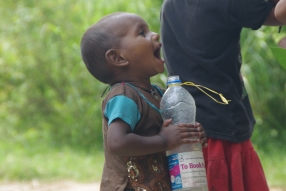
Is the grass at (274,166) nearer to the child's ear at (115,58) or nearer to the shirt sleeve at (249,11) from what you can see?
the shirt sleeve at (249,11)

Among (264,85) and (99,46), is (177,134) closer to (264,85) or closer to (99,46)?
(99,46)

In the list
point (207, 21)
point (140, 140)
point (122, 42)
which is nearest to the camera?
point (140, 140)

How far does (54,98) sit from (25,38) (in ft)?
2.38

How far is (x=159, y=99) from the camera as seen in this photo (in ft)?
7.19

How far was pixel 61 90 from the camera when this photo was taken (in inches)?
258

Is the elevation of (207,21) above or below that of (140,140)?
above

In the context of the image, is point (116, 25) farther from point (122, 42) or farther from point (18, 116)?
point (18, 116)

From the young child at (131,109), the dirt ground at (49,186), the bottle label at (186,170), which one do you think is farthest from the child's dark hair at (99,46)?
the dirt ground at (49,186)

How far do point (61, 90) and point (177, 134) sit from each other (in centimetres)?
468

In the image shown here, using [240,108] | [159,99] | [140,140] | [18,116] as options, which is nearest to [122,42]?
[159,99]

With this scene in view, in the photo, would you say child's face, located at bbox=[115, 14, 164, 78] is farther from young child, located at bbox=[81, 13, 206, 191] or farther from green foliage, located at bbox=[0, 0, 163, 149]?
green foliage, located at bbox=[0, 0, 163, 149]

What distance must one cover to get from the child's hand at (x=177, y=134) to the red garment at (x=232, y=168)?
1.18 feet

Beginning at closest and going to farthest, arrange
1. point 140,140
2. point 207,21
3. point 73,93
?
point 140,140 < point 207,21 < point 73,93

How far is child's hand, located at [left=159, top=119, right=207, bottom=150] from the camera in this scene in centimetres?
197
